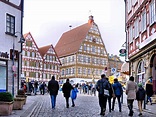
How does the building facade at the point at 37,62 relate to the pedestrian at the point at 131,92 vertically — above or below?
above

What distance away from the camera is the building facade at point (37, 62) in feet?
267

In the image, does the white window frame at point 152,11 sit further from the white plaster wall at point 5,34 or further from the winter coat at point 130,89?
the white plaster wall at point 5,34

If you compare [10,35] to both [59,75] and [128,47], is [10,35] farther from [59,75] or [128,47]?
[59,75]

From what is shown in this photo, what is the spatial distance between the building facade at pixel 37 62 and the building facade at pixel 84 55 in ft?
14.6

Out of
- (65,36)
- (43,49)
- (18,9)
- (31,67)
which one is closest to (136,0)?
(18,9)

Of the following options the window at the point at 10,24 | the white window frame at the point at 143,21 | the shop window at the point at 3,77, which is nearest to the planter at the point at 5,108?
the shop window at the point at 3,77

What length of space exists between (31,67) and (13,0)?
184 feet

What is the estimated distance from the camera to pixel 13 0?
90.8 ft

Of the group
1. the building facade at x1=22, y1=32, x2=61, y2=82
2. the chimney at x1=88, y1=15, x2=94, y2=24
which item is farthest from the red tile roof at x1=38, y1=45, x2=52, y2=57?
the chimney at x1=88, y1=15, x2=94, y2=24

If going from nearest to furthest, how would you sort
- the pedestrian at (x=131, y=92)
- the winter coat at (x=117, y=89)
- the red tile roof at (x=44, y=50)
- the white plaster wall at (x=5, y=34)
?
the pedestrian at (x=131, y=92) < the winter coat at (x=117, y=89) < the white plaster wall at (x=5, y=34) < the red tile roof at (x=44, y=50)

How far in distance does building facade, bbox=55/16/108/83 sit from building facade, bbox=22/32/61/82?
445cm

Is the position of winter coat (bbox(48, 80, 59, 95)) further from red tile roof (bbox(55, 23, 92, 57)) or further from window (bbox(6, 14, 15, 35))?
red tile roof (bbox(55, 23, 92, 57))

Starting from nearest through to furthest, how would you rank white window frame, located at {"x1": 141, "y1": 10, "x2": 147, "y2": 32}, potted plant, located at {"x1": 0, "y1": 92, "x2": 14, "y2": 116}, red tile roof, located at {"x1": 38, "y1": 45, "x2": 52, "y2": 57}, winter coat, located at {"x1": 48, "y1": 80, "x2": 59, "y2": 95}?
potted plant, located at {"x1": 0, "y1": 92, "x2": 14, "y2": 116} < winter coat, located at {"x1": 48, "y1": 80, "x2": 59, "y2": 95} < white window frame, located at {"x1": 141, "y1": 10, "x2": 147, "y2": 32} < red tile roof, located at {"x1": 38, "y1": 45, "x2": 52, "y2": 57}

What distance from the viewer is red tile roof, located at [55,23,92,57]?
92.2 m
